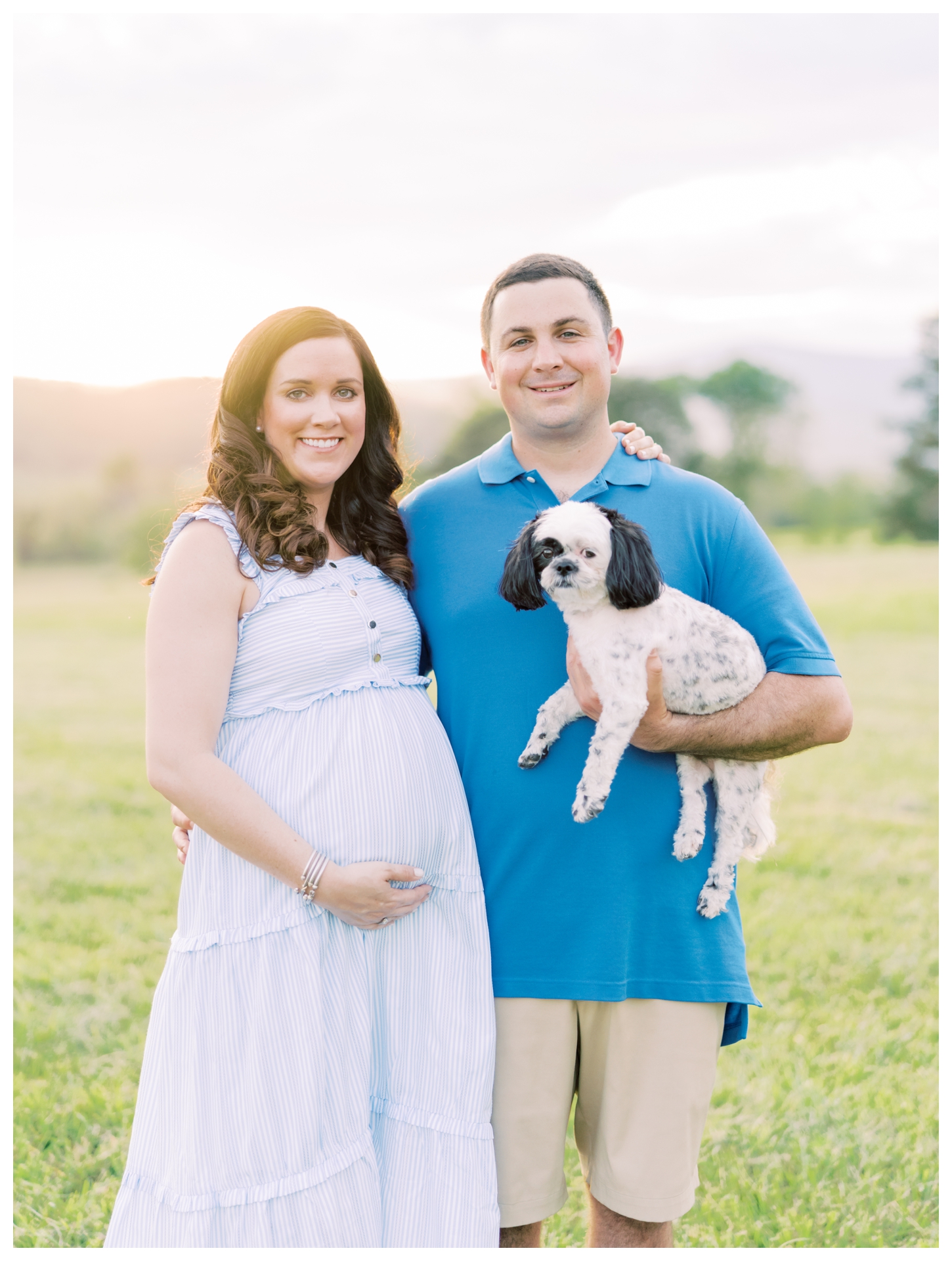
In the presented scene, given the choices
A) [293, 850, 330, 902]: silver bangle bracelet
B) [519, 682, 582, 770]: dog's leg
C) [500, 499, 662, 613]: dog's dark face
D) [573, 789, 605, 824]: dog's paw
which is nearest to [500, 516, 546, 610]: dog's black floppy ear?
[500, 499, 662, 613]: dog's dark face

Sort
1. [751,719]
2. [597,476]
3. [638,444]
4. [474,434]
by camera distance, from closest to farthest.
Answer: [751,719], [597,476], [638,444], [474,434]

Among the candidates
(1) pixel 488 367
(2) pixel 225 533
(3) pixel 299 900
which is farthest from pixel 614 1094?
(1) pixel 488 367

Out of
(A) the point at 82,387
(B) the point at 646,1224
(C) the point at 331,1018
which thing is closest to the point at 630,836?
(C) the point at 331,1018

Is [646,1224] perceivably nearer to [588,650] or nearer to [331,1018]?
[331,1018]

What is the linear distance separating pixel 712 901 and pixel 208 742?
5.04 feet

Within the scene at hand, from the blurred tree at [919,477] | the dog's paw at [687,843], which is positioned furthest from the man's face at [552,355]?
the blurred tree at [919,477]

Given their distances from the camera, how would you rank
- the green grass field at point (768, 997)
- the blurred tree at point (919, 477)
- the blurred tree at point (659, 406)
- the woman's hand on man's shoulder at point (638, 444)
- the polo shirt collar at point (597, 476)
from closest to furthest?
the polo shirt collar at point (597, 476) < the woman's hand on man's shoulder at point (638, 444) < the green grass field at point (768, 997) < the blurred tree at point (919, 477) < the blurred tree at point (659, 406)

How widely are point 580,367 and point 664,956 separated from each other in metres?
1.80

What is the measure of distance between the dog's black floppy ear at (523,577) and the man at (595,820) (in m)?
0.21

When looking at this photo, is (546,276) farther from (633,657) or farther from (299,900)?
(299,900)

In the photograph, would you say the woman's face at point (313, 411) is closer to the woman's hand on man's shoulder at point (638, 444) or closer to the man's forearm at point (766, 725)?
the woman's hand on man's shoulder at point (638, 444)

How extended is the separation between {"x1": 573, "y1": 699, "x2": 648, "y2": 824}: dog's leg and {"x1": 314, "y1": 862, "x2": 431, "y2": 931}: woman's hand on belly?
1.72ft

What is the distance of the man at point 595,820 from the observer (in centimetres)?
292

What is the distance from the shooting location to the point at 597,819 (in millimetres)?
2951
